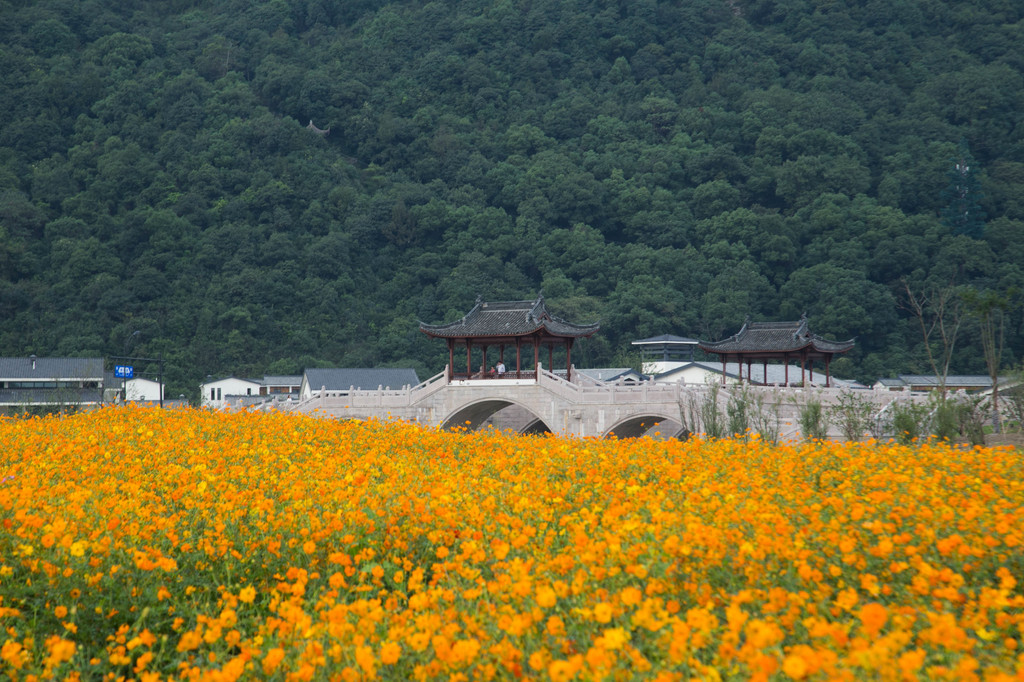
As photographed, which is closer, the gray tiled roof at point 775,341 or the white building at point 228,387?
the gray tiled roof at point 775,341

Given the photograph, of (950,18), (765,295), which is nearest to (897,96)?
(950,18)

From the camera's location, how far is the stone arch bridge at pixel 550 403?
87.7ft

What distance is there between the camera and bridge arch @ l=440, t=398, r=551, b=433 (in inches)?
1205

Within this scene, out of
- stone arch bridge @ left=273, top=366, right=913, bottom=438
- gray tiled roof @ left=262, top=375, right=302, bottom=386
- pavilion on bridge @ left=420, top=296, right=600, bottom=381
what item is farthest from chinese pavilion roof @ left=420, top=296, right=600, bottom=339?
gray tiled roof @ left=262, top=375, right=302, bottom=386

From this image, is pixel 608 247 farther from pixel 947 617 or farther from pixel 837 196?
pixel 947 617

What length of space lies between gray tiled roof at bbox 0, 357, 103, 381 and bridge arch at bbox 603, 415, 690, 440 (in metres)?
26.8

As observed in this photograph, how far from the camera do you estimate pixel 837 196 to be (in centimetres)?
6506

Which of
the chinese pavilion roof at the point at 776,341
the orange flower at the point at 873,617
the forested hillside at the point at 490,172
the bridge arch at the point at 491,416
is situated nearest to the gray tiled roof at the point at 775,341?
→ the chinese pavilion roof at the point at 776,341

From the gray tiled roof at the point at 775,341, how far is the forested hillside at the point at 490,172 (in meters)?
18.0

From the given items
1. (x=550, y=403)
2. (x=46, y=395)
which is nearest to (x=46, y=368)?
(x=46, y=395)

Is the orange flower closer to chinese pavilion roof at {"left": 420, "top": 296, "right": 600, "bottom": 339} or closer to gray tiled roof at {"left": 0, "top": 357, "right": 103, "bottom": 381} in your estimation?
chinese pavilion roof at {"left": 420, "top": 296, "right": 600, "bottom": 339}

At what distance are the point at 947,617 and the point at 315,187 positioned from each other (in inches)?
2653

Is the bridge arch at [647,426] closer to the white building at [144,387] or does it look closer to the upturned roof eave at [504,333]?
the upturned roof eave at [504,333]

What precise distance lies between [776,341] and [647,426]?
7130 millimetres
